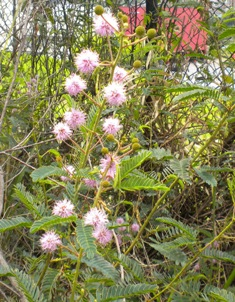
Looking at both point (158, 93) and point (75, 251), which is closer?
point (75, 251)

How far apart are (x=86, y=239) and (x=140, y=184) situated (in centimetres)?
19

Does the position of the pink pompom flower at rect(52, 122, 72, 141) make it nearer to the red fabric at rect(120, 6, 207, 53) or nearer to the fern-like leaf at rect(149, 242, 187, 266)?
the fern-like leaf at rect(149, 242, 187, 266)

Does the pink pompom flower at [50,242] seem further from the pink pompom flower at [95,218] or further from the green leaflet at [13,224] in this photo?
the pink pompom flower at [95,218]

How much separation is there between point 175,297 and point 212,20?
4.94 ft

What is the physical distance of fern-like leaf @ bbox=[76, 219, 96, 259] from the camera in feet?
4.30

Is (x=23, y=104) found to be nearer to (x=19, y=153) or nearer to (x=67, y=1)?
(x=19, y=153)

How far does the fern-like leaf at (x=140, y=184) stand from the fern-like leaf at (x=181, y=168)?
305mm

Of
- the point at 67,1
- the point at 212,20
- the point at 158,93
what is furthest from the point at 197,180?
the point at 67,1

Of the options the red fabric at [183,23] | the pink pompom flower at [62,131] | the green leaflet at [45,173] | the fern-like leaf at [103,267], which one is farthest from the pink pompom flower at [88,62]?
the red fabric at [183,23]

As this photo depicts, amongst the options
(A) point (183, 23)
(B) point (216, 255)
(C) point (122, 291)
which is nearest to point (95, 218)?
(C) point (122, 291)

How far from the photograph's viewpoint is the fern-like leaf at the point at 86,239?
131cm

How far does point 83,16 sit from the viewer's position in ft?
10.7

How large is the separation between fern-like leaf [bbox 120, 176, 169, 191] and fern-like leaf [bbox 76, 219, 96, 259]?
13cm

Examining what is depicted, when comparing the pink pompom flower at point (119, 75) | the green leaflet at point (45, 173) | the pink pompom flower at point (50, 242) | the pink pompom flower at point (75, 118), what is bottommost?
the pink pompom flower at point (50, 242)
